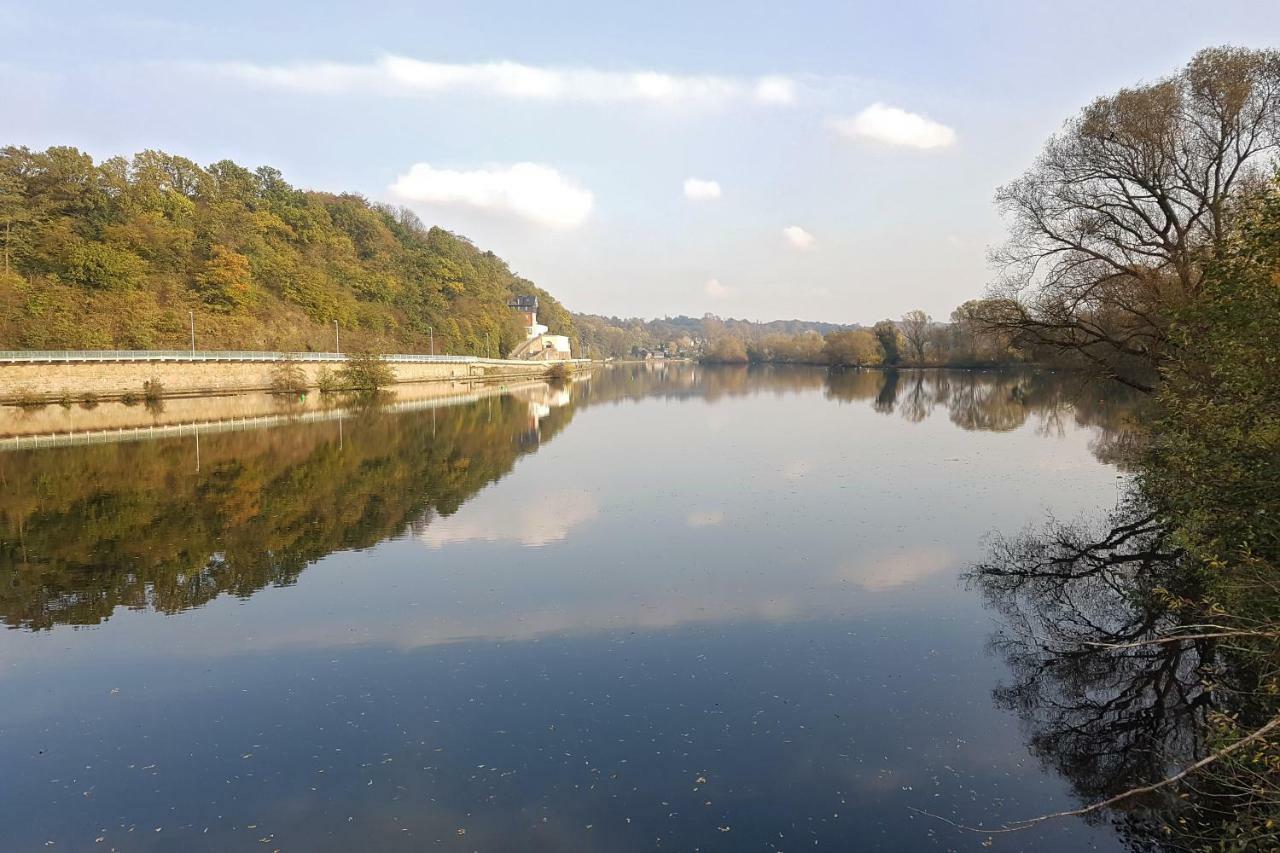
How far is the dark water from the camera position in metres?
6.27

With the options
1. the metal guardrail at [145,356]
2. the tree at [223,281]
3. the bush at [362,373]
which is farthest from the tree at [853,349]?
the tree at [223,281]

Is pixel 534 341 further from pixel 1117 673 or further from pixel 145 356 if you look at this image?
pixel 1117 673

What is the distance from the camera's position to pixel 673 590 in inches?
474

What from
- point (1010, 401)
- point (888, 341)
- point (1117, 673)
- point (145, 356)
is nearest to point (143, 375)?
point (145, 356)

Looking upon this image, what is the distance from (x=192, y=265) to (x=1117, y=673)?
229 ft

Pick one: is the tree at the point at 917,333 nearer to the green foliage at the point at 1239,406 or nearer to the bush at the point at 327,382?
the bush at the point at 327,382

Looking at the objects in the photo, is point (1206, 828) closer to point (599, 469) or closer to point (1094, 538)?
point (1094, 538)

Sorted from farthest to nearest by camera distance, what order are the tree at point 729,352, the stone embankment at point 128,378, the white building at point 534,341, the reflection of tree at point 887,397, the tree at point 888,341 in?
the tree at point 729,352, the white building at point 534,341, the tree at point 888,341, the reflection of tree at point 887,397, the stone embankment at point 128,378

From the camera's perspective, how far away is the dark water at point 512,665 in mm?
6270

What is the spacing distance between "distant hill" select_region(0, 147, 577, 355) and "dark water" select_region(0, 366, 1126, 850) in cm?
3602

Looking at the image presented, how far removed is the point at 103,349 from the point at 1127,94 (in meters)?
57.7

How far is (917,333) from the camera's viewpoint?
103750 mm

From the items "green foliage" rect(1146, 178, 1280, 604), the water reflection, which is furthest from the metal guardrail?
"green foliage" rect(1146, 178, 1280, 604)

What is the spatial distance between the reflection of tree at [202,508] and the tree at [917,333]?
285 ft
